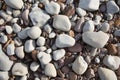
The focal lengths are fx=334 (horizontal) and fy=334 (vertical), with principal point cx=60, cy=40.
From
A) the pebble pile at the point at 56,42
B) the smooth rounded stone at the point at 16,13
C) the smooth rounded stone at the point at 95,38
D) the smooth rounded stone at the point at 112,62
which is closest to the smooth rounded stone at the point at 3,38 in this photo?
the pebble pile at the point at 56,42

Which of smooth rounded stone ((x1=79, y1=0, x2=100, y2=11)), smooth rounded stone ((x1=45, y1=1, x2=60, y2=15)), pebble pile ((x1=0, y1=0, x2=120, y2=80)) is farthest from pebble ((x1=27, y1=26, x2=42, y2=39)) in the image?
smooth rounded stone ((x1=79, y1=0, x2=100, y2=11))

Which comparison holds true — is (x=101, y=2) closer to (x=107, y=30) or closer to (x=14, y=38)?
(x=107, y=30)

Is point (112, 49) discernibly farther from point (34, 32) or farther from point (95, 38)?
point (34, 32)

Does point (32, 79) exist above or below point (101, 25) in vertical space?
below

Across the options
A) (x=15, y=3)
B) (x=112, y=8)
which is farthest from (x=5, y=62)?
(x=112, y=8)

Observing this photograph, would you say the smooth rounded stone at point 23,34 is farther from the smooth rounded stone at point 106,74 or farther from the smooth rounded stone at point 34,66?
the smooth rounded stone at point 106,74

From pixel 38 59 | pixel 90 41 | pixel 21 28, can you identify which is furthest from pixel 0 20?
pixel 90 41

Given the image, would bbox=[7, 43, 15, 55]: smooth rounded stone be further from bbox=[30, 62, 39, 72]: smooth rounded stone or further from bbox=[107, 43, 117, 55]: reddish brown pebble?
bbox=[107, 43, 117, 55]: reddish brown pebble
